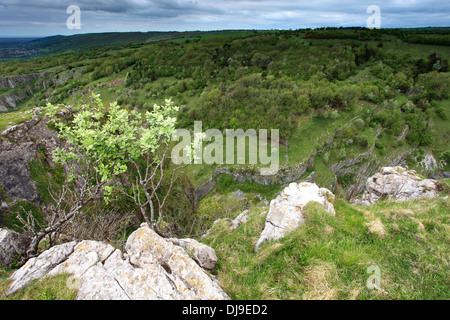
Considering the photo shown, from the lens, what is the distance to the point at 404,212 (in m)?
7.64

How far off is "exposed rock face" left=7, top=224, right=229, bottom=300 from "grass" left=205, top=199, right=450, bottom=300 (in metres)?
1.05

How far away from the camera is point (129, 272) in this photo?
4.97 meters

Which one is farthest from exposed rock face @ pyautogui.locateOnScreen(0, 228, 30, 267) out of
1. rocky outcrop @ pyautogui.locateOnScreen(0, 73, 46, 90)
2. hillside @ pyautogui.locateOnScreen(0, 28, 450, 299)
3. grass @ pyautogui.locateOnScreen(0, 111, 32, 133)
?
rocky outcrop @ pyautogui.locateOnScreen(0, 73, 46, 90)

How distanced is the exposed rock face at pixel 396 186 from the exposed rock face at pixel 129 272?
1380 centimetres

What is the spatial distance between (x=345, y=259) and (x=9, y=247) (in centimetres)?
1126

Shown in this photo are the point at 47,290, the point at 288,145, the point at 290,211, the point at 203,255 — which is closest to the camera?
the point at 47,290

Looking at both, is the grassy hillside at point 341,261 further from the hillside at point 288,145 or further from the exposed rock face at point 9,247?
the exposed rock face at point 9,247

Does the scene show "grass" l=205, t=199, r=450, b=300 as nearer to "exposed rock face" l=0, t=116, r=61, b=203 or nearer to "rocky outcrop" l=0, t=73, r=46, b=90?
"exposed rock face" l=0, t=116, r=61, b=203

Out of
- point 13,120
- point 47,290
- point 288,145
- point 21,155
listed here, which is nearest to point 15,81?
point 13,120

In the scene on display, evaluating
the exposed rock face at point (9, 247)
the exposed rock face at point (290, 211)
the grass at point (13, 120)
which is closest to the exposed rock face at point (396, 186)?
the exposed rock face at point (290, 211)

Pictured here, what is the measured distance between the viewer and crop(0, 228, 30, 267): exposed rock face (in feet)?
21.8

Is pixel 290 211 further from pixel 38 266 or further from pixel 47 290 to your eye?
pixel 38 266
